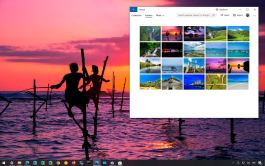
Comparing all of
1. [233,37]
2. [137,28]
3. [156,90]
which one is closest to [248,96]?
[233,37]

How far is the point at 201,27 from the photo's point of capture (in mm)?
7043

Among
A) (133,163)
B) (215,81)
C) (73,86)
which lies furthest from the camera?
(73,86)

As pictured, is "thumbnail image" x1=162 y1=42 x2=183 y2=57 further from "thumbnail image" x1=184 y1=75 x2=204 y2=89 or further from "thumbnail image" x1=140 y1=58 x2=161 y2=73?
"thumbnail image" x1=184 y1=75 x2=204 y2=89

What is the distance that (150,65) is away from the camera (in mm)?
7023

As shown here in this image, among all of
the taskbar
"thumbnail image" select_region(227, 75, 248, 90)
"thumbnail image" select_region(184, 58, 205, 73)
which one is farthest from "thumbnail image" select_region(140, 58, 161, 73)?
the taskbar

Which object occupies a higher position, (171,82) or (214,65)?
(214,65)

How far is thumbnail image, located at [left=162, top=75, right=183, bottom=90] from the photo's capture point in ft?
22.9

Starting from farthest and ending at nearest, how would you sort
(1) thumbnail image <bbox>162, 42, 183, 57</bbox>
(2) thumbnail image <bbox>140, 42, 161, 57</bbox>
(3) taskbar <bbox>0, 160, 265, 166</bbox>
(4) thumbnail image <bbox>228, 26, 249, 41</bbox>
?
1. (1) thumbnail image <bbox>162, 42, 183, 57</bbox>
2. (4) thumbnail image <bbox>228, 26, 249, 41</bbox>
3. (2) thumbnail image <bbox>140, 42, 161, 57</bbox>
4. (3) taskbar <bbox>0, 160, 265, 166</bbox>

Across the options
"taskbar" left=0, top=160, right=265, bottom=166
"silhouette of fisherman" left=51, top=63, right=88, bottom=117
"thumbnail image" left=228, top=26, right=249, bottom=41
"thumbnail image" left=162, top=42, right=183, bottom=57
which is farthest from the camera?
"silhouette of fisherman" left=51, top=63, right=88, bottom=117

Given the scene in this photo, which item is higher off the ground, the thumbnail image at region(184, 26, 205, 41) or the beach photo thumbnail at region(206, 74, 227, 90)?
the thumbnail image at region(184, 26, 205, 41)

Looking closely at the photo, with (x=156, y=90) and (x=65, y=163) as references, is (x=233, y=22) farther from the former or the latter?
(x=65, y=163)

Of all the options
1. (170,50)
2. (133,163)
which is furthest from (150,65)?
(133,163)

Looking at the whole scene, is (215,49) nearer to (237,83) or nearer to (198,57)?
(198,57)

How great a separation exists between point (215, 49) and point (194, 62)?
1.24 ft
